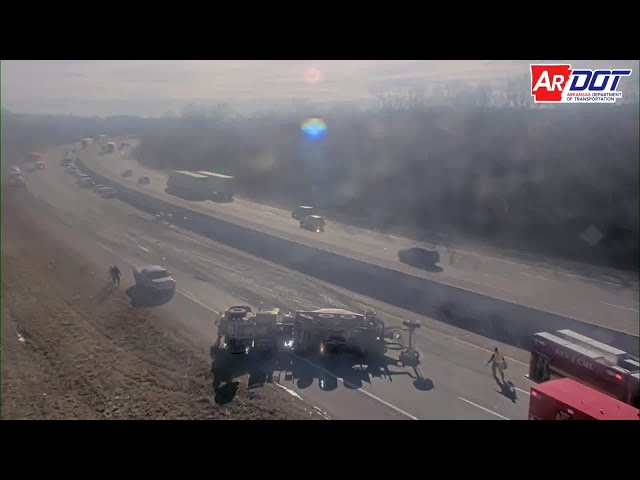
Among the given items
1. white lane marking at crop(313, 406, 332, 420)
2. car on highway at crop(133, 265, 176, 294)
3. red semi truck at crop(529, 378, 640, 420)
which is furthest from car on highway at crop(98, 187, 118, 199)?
red semi truck at crop(529, 378, 640, 420)

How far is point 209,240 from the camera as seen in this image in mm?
19875

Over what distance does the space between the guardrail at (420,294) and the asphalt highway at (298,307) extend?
498mm

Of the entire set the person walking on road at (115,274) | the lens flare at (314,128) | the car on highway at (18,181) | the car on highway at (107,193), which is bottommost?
the person walking on road at (115,274)

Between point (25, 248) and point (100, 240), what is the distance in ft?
9.70

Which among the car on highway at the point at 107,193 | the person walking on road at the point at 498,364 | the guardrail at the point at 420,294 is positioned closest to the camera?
the person walking on road at the point at 498,364

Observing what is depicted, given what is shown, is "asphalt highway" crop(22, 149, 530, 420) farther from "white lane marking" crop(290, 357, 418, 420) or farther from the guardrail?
the guardrail

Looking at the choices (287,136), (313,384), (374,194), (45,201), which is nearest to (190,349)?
(313,384)

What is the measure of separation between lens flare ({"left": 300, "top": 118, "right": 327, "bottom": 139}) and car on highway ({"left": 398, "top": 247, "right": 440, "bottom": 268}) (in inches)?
957

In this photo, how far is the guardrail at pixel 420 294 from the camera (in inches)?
453

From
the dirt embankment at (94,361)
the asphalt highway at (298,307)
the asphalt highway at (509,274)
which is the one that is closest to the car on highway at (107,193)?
the asphalt highway at (298,307)

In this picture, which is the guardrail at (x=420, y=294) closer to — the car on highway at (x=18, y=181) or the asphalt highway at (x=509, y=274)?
the asphalt highway at (x=509, y=274)

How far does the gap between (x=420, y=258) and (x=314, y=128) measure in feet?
83.6

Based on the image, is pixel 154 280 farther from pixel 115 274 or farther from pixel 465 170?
pixel 465 170

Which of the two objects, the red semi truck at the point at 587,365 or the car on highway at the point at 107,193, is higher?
the car on highway at the point at 107,193
